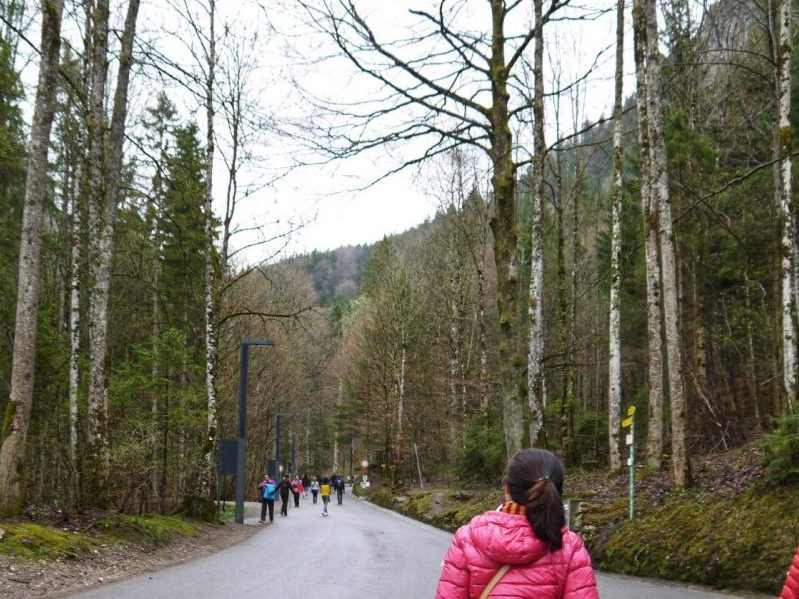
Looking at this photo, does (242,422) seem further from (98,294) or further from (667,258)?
(667,258)

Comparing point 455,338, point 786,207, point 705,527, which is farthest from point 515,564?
point 455,338

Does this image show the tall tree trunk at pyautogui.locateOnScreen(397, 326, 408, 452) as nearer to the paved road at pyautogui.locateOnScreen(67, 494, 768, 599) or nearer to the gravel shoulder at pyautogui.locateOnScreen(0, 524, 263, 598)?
the paved road at pyautogui.locateOnScreen(67, 494, 768, 599)

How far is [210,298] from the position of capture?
19.8 metres

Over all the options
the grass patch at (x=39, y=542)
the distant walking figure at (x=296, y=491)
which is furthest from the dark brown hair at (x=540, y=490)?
the distant walking figure at (x=296, y=491)

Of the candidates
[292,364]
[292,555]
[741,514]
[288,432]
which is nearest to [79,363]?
[292,555]

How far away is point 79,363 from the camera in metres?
15.5

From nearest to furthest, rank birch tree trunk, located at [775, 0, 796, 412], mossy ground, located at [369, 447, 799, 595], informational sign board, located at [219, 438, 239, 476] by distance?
mossy ground, located at [369, 447, 799, 595] < birch tree trunk, located at [775, 0, 796, 412] < informational sign board, located at [219, 438, 239, 476]

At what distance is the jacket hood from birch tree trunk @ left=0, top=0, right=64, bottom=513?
966 centimetres

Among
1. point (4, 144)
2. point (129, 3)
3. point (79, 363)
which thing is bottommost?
point (79, 363)

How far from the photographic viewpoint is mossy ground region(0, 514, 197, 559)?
30.8ft

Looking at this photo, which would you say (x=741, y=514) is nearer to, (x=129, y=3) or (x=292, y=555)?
(x=292, y=555)

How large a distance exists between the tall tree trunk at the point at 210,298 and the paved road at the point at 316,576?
391 centimetres

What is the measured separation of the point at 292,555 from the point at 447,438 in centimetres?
2420

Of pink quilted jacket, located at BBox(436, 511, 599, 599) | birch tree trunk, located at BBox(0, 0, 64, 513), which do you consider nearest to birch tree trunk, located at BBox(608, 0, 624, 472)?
birch tree trunk, located at BBox(0, 0, 64, 513)
